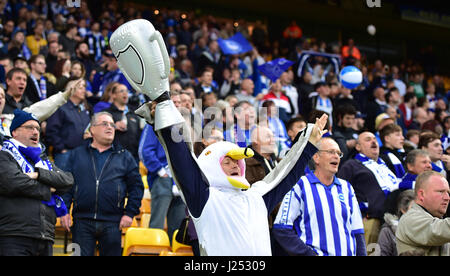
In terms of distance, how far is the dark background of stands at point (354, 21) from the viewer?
62.8ft

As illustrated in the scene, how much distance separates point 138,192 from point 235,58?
697 centimetres

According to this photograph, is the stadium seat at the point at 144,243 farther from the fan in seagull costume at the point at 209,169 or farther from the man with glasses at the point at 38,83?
the man with glasses at the point at 38,83

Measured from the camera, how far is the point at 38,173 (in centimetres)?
498

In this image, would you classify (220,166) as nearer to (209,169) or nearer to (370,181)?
(209,169)

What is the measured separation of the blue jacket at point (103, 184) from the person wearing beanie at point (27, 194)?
0.67m

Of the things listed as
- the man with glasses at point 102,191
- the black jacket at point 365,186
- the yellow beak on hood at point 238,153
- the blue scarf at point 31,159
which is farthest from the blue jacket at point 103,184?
the yellow beak on hood at point 238,153

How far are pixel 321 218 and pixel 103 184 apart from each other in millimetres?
2195

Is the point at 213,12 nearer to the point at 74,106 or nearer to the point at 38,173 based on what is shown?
the point at 74,106

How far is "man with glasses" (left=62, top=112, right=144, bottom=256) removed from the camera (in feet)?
19.4

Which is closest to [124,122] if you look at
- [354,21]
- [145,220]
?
[145,220]

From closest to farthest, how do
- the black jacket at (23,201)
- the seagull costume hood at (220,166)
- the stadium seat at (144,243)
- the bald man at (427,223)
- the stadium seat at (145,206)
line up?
the seagull costume hood at (220,166) → the black jacket at (23,201) → the bald man at (427,223) → the stadium seat at (144,243) → the stadium seat at (145,206)

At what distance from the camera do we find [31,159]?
5.20m

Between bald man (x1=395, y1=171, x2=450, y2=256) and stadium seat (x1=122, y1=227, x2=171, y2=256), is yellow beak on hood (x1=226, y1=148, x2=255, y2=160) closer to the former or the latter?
bald man (x1=395, y1=171, x2=450, y2=256)
